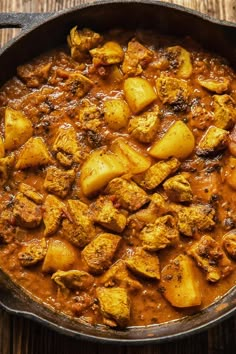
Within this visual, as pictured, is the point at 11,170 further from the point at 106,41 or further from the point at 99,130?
the point at 106,41

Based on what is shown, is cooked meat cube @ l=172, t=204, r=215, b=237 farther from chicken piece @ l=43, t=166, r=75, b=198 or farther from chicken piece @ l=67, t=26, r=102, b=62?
chicken piece @ l=67, t=26, r=102, b=62

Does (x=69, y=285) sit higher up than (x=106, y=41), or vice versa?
(x=106, y=41)

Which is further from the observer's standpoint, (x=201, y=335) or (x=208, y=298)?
(x=201, y=335)

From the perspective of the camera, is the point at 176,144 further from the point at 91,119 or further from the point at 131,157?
the point at 91,119

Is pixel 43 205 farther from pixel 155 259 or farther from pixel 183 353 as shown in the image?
pixel 183 353

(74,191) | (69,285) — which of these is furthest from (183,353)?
(74,191)

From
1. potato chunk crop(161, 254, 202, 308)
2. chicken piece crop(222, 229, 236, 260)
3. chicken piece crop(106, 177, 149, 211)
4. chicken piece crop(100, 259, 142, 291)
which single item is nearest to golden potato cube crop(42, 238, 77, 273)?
chicken piece crop(100, 259, 142, 291)

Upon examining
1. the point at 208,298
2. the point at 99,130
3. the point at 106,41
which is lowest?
the point at 208,298

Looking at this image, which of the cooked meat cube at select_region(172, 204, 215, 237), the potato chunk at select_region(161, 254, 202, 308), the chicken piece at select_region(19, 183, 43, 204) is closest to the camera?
the potato chunk at select_region(161, 254, 202, 308)
